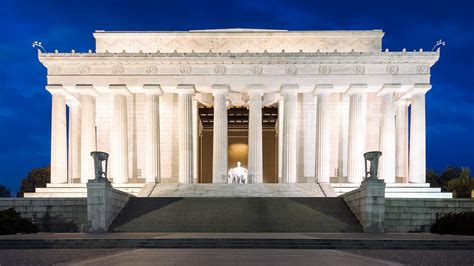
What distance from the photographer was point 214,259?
1955cm

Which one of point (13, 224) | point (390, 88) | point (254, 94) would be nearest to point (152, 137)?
point (254, 94)

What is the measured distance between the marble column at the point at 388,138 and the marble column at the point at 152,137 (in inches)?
957

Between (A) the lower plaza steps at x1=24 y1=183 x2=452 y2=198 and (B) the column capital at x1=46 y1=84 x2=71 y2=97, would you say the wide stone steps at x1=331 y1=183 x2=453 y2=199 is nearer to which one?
(A) the lower plaza steps at x1=24 y1=183 x2=452 y2=198

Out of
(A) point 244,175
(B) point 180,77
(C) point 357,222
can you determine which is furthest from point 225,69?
(C) point 357,222

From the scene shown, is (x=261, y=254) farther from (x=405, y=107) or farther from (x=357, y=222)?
(x=405, y=107)

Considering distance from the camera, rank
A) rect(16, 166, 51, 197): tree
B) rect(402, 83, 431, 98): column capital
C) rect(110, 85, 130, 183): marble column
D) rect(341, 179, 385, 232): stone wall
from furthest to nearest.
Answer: rect(16, 166, 51, 197): tree
rect(110, 85, 130, 183): marble column
rect(402, 83, 431, 98): column capital
rect(341, 179, 385, 232): stone wall

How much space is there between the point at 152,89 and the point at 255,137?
12.2 m

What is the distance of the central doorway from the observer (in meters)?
74.9

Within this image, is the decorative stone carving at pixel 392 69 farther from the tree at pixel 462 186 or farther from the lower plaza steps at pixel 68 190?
the tree at pixel 462 186

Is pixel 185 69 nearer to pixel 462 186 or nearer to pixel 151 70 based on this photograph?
pixel 151 70

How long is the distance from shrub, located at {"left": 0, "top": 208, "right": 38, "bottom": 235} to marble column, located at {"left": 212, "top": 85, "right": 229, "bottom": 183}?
26746mm

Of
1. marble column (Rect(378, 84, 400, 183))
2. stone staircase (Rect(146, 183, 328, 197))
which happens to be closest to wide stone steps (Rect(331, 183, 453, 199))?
marble column (Rect(378, 84, 400, 183))

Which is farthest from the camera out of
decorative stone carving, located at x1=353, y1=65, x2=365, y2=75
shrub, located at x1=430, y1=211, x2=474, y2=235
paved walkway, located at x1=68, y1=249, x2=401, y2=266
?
decorative stone carving, located at x1=353, y1=65, x2=365, y2=75

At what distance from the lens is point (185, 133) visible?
58.1 metres
